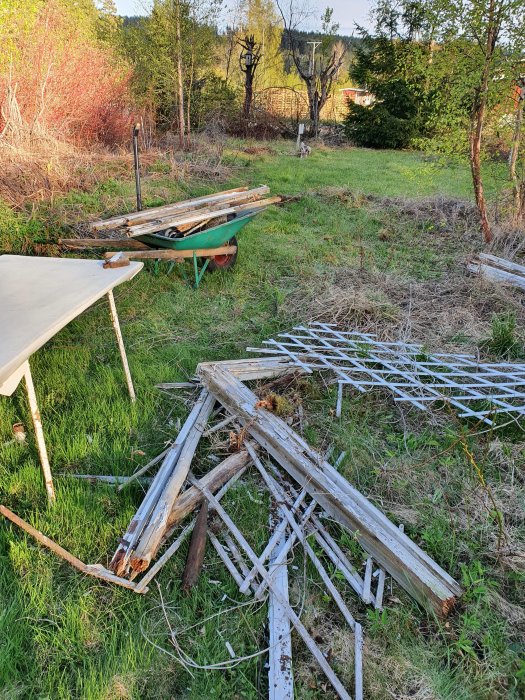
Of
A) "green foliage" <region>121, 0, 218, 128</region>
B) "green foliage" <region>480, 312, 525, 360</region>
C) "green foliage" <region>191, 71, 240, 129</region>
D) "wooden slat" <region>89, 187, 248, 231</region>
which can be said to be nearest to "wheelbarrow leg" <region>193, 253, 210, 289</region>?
"wooden slat" <region>89, 187, 248, 231</region>

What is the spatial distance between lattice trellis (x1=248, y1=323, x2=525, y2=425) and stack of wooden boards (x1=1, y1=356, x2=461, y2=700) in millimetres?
850

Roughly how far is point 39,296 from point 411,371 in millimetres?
2741

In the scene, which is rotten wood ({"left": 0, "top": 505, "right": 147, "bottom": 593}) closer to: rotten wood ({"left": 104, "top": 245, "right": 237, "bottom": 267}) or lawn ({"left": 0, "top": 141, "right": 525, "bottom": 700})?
lawn ({"left": 0, "top": 141, "right": 525, "bottom": 700})

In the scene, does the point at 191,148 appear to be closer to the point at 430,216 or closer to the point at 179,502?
the point at 430,216

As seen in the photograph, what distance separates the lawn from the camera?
171 centimetres

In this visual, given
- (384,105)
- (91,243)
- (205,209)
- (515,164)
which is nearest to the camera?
(91,243)

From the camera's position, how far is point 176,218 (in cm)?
505

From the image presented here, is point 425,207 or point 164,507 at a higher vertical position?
point 425,207

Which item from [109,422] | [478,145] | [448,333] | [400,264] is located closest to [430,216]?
[478,145]

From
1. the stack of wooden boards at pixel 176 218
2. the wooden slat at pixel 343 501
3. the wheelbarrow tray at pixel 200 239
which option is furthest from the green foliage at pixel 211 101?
the wooden slat at pixel 343 501

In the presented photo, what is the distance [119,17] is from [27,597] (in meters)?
23.4

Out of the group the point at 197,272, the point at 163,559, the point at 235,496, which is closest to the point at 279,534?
the point at 235,496

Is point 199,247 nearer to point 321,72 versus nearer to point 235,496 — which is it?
point 235,496

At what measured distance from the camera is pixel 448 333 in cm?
435
